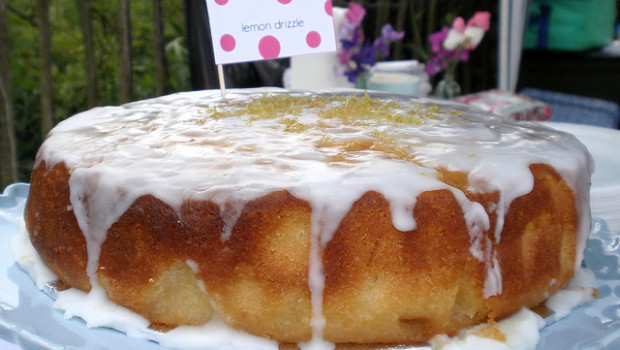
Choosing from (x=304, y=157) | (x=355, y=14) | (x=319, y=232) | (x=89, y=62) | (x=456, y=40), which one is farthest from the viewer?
(x=456, y=40)

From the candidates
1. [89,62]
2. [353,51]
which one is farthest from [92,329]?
[89,62]

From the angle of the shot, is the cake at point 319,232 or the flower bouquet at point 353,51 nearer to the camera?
the cake at point 319,232

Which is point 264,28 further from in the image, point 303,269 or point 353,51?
point 353,51

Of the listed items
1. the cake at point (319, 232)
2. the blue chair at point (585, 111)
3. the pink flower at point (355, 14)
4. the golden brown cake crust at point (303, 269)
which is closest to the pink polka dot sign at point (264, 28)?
the cake at point (319, 232)

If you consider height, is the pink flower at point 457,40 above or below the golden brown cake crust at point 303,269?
above

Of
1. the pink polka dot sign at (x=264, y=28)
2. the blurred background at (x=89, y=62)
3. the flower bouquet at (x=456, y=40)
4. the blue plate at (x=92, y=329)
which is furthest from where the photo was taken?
the flower bouquet at (x=456, y=40)

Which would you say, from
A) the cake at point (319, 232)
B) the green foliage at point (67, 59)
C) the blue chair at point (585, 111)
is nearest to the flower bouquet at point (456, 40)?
the blue chair at point (585, 111)

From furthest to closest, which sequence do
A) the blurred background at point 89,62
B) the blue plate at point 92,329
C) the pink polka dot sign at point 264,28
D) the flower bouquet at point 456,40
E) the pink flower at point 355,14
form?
the flower bouquet at point 456,40 → the pink flower at point 355,14 → the blurred background at point 89,62 → the pink polka dot sign at point 264,28 → the blue plate at point 92,329

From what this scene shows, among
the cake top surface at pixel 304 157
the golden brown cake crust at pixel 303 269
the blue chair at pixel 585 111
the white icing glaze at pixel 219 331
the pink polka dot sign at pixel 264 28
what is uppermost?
the pink polka dot sign at pixel 264 28

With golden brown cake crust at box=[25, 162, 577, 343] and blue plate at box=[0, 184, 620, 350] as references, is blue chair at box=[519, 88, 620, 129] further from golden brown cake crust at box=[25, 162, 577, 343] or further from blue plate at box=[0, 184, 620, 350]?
golden brown cake crust at box=[25, 162, 577, 343]

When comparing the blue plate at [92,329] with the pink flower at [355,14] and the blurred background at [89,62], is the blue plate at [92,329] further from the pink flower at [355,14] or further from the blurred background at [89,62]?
the pink flower at [355,14]
